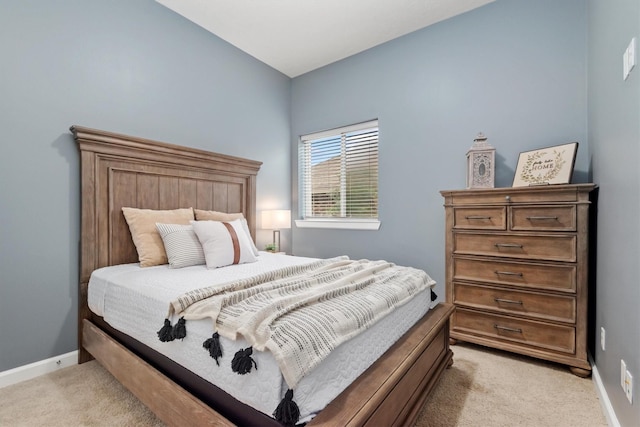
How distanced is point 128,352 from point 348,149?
285cm

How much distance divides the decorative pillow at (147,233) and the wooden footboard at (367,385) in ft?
1.76

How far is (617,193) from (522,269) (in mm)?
849

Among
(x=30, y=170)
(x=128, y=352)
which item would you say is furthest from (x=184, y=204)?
(x=128, y=352)

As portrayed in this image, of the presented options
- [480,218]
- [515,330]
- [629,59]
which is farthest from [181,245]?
[629,59]

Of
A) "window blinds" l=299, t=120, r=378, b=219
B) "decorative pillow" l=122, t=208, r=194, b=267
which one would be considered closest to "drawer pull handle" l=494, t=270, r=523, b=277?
"window blinds" l=299, t=120, r=378, b=219

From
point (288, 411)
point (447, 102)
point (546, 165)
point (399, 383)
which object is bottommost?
point (399, 383)

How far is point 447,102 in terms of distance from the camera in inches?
111

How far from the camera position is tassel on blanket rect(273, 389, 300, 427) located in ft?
2.87

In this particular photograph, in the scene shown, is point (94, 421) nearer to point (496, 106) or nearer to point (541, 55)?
point (496, 106)

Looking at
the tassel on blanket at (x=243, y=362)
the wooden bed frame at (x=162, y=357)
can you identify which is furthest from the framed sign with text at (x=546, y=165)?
the tassel on blanket at (x=243, y=362)

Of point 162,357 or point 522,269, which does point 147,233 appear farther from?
point 522,269

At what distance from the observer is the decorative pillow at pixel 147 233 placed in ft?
7.12

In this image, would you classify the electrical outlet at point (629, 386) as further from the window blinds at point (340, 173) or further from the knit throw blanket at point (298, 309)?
the window blinds at point (340, 173)

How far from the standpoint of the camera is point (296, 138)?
396 cm
